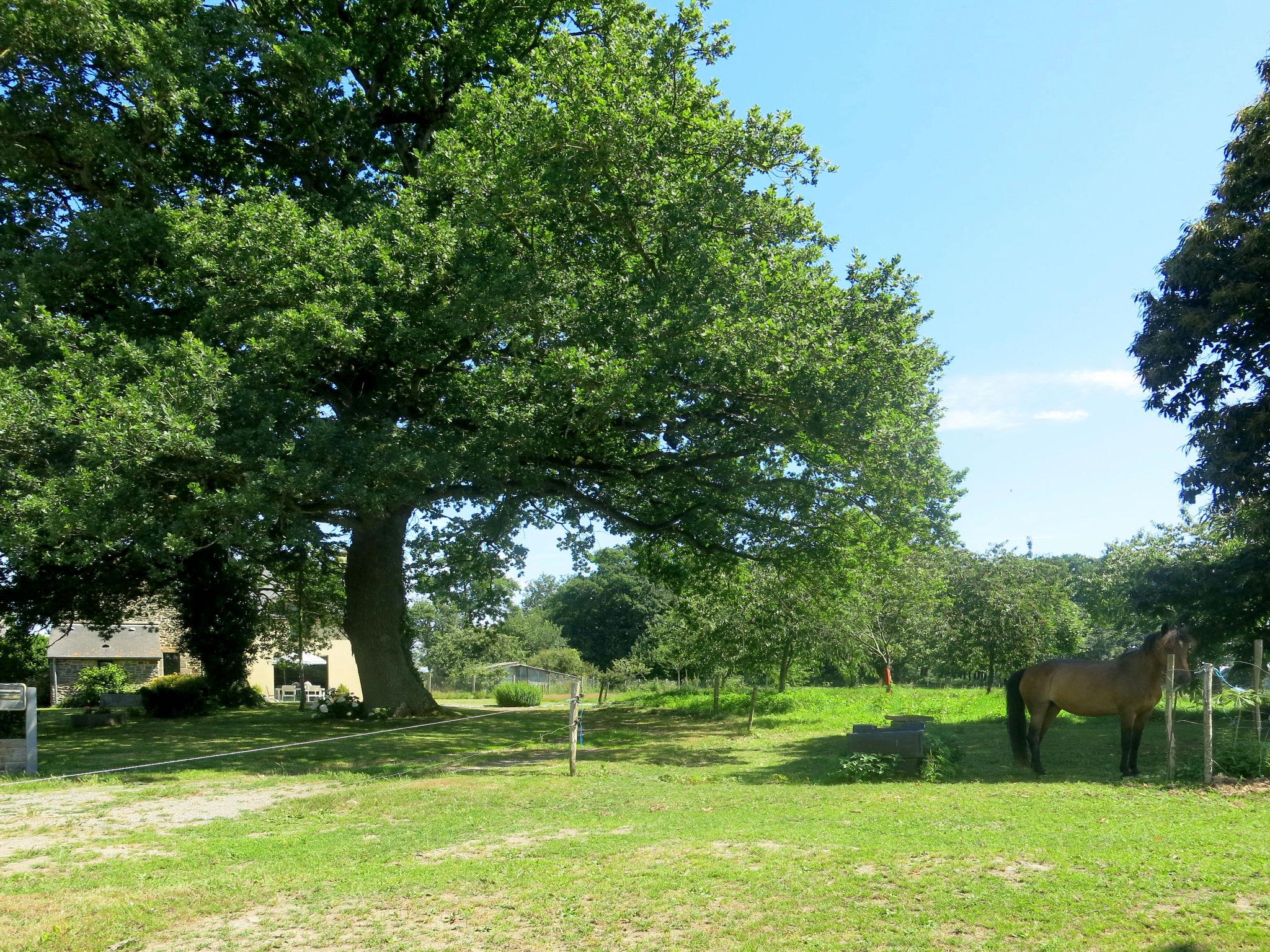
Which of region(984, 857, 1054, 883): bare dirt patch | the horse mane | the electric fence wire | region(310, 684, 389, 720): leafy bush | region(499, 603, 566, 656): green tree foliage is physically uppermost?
the horse mane

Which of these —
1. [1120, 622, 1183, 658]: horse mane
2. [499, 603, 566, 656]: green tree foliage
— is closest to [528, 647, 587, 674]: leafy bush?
[499, 603, 566, 656]: green tree foliage

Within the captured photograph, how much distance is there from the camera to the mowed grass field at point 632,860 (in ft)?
19.4

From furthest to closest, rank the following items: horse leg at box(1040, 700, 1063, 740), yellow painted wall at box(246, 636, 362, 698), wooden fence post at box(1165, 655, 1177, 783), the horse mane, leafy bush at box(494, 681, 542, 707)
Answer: yellow painted wall at box(246, 636, 362, 698), leafy bush at box(494, 681, 542, 707), horse leg at box(1040, 700, 1063, 740), the horse mane, wooden fence post at box(1165, 655, 1177, 783)

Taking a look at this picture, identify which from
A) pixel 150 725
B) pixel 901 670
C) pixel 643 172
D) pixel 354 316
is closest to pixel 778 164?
pixel 643 172

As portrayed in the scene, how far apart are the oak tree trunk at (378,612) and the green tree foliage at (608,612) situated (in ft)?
147

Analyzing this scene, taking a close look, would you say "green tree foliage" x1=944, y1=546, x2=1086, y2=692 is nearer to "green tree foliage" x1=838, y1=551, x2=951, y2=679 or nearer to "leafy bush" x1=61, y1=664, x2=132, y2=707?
"green tree foliage" x1=838, y1=551, x2=951, y2=679

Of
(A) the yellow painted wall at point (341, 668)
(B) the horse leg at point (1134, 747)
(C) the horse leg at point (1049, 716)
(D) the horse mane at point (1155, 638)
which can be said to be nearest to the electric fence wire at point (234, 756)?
(C) the horse leg at point (1049, 716)

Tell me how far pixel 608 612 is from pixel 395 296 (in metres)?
58.8

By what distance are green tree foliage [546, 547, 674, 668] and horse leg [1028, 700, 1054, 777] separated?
5408 cm

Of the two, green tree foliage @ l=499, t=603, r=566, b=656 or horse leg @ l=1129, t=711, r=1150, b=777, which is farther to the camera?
green tree foliage @ l=499, t=603, r=566, b=656

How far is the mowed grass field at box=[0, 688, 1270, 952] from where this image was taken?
5.90 m

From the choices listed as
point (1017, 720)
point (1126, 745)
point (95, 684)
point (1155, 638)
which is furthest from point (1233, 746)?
point (95, 684)

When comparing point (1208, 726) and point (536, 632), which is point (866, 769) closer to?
point (1208, 726)

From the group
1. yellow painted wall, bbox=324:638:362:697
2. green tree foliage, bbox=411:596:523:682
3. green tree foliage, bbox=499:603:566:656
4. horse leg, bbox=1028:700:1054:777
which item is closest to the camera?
horse leg, bbox=1028:700:1054:777
